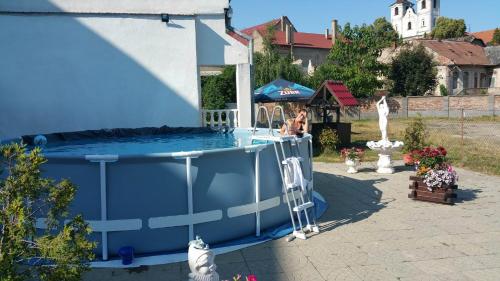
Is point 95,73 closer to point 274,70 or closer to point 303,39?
point 274,70

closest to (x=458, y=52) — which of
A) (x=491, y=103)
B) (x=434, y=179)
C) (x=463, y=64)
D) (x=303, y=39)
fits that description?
(x=463, y=64)

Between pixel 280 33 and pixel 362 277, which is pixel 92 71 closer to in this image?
pixel 362 277

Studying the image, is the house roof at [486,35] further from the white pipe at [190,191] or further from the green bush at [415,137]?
the white pipe at [190,191]

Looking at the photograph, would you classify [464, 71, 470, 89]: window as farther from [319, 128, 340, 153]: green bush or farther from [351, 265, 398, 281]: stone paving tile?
[351, 265, 398, 281]: stone paving tile

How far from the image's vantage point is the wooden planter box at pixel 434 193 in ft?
28.4

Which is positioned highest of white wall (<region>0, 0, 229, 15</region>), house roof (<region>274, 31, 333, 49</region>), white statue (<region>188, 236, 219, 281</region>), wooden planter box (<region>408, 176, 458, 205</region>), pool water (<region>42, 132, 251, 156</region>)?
house roof (<region>274, 31, 333, 49</region>)

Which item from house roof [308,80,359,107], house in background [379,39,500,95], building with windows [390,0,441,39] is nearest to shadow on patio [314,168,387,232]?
house roof [308,80,359,107]

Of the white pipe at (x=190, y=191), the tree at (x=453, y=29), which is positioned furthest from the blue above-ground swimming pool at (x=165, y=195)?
the tree at (x=453, y=29)

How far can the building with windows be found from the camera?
113 meters

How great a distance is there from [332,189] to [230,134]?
4057 mm

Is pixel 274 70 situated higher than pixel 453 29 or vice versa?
pixel 453 29

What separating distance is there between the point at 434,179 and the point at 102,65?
32.0ft

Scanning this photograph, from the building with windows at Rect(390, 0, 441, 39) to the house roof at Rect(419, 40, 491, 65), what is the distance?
48.8 m

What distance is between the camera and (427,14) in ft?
371
